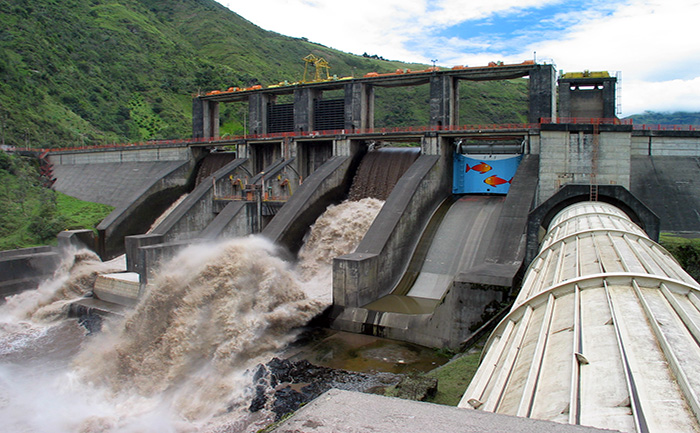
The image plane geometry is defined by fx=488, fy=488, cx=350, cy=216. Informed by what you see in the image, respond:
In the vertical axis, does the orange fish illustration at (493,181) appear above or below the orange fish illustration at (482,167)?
below

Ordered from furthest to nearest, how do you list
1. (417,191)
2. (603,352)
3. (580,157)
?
(417,191) → (580,157) → (603,352)

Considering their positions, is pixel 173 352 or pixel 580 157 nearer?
pixel 173 352

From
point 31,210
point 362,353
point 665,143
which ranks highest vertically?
point 665,143

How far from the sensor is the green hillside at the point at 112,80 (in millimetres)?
42438

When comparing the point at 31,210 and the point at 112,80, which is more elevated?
the point at 112,80

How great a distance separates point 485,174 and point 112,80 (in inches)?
2057

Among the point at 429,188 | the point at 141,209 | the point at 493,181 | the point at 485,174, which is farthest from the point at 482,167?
the point at 141,209

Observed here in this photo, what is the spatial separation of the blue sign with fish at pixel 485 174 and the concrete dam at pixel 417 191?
1.8 inches

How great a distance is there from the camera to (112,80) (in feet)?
189

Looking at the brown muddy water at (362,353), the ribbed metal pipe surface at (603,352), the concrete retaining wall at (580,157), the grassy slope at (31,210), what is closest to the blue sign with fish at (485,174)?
the concrete retaining wall at (580,157)

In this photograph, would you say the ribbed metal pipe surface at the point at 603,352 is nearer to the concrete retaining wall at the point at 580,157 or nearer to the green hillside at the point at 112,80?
the concrete retaining wall at the point at 580,157

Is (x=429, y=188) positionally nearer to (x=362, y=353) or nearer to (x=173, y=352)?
(x=362, y=353)

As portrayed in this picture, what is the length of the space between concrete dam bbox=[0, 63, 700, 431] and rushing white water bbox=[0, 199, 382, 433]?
186 cm

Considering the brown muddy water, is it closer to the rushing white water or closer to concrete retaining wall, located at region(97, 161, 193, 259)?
the rushing white water
